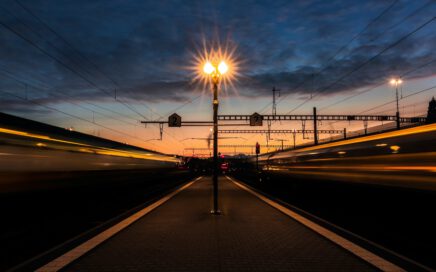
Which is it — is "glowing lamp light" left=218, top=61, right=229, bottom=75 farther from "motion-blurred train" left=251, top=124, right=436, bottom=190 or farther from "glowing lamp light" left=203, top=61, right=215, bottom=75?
A: "motion-blurred train" left=251, top=124, right=436, bottom=190

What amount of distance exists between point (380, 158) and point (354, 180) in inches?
105

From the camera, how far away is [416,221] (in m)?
12.5

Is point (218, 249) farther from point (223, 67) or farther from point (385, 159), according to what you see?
point (385, 159)

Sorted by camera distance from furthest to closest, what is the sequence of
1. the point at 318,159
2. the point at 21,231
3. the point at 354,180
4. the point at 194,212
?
the point at 318,159 → the point at 354,180 → the point at 194,212 → the point at 21,231

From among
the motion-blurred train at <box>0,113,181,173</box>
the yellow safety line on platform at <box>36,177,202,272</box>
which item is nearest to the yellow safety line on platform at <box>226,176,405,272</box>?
the yellow safety line on platform at <box>36,177,202,272</box>

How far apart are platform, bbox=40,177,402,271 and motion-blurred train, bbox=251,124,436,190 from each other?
392cm

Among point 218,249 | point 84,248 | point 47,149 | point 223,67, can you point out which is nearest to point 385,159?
point 223,67

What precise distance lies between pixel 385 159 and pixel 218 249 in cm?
910

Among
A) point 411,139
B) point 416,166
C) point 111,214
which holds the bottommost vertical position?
point 111,214

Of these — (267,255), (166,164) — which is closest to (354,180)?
(267,255)

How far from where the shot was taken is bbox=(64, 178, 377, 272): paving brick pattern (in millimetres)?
6703

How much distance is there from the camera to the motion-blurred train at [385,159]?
11922mm

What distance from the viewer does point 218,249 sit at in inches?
319

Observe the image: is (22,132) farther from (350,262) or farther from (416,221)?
(416,221)
